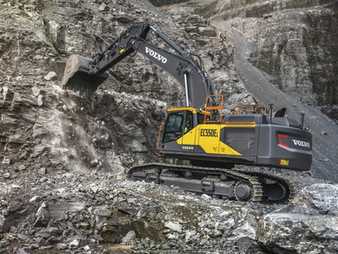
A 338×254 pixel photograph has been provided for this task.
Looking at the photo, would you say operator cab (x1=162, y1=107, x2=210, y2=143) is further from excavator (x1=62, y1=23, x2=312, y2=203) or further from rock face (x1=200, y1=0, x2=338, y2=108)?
rock face (x1=200, y1=0, x2=338, y2=108)

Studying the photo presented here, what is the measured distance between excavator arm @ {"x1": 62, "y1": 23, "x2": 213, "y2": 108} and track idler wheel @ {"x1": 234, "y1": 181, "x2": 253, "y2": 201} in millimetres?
2220

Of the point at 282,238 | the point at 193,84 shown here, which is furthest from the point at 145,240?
the point at 193,84

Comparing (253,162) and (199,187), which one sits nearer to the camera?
(253,162)

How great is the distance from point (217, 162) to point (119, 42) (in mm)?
4906

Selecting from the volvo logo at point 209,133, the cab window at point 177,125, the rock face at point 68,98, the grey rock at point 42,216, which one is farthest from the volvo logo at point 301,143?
the rock face at point 68,98

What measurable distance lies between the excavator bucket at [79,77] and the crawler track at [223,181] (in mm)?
3776

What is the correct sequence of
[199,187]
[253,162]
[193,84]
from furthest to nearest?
[193,84] < [199,187] < [253,162]

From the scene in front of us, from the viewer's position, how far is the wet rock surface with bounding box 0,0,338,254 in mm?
6500

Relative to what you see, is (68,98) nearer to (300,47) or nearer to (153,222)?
(153,222)

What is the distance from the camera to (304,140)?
8781 mm

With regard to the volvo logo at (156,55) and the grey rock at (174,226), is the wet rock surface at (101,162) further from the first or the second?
the volvo logo at (156,55)

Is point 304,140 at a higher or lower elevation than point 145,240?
higher

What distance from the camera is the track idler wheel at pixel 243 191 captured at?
8547 millimetres

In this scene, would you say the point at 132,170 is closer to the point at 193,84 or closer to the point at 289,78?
the point at 193,84
